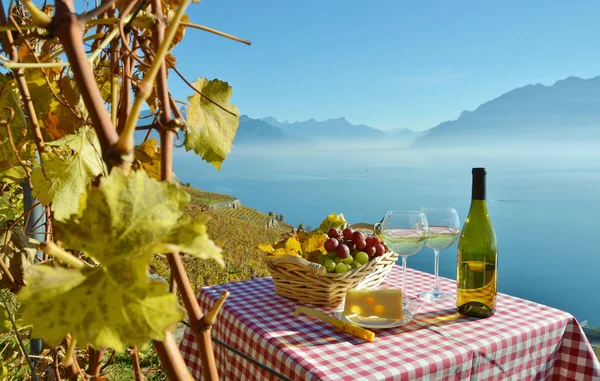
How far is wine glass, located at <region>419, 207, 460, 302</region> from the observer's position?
150 cm

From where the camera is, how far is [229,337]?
1430 millimetres

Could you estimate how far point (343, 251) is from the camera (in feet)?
4.62

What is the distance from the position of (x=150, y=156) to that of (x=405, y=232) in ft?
3.00

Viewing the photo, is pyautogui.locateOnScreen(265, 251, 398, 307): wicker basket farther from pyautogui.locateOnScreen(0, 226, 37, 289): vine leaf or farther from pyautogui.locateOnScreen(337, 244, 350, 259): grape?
pyautogui.locateOnScreen(0, 226, 37, 289): vine leaf

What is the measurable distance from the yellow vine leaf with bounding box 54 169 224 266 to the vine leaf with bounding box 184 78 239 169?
311 mm

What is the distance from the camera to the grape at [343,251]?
1408mm

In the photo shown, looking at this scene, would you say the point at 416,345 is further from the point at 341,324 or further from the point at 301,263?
the point at 301,263

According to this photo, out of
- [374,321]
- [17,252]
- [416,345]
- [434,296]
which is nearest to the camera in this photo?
[17,252]

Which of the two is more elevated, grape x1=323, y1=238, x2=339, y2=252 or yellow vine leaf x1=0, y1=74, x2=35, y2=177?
yellow vine leaf x1=0, y1=74, x2=35, y2=177

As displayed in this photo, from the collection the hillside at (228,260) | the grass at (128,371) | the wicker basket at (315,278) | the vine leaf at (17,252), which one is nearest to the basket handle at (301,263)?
the wicker basket at (315,278)

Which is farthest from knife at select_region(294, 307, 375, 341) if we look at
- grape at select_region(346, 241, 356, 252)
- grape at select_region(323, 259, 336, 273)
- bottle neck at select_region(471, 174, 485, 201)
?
bottle neck at select_region(471, 174, 485, 201)

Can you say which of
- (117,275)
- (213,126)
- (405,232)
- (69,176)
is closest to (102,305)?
(117,275)

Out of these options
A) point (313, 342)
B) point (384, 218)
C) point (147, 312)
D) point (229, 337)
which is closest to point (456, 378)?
point (313, 342)

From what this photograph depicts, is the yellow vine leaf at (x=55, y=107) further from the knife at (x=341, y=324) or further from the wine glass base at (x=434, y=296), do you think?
the wine glass base at (x=434, y=296)
